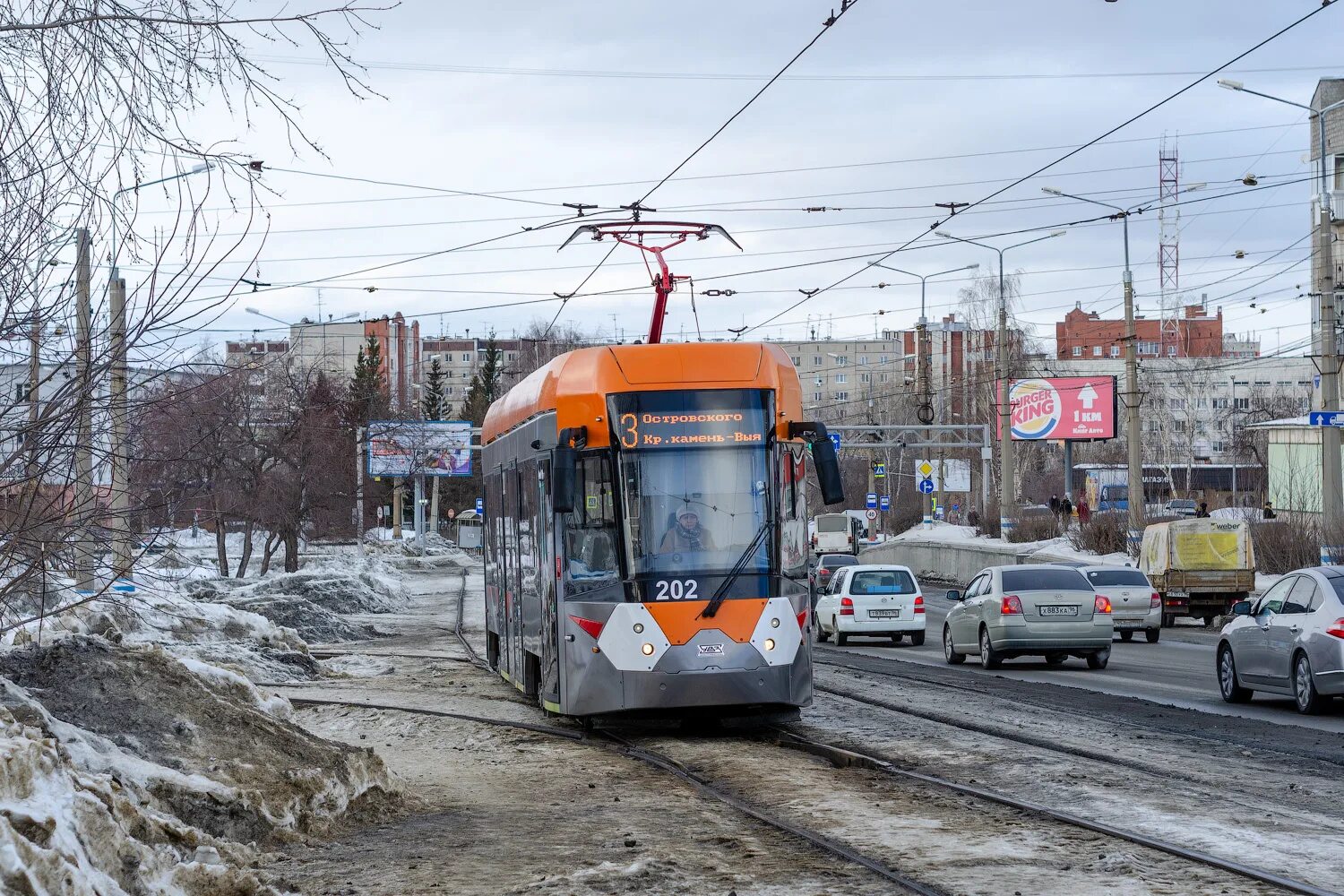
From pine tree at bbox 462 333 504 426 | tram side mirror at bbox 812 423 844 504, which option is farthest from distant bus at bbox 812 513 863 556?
tram side mirror at bbox 812 423 844 504

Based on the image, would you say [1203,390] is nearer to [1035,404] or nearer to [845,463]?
[845,463]

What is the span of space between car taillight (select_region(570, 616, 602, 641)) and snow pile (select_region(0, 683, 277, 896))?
5.82 meters

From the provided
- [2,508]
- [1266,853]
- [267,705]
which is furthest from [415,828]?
[1266,853]

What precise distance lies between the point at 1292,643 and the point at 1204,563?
19.7 meters

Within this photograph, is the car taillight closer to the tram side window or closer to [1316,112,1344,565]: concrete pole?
the tram side window

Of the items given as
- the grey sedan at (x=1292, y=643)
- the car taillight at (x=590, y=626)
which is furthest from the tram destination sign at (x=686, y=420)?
the grey sedan at (x=1292, y=643)

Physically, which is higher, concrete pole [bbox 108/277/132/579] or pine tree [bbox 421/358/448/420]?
pine tree [bbox 421/358/448/420]

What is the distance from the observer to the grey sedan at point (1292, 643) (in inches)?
650

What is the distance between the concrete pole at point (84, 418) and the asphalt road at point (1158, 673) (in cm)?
1128

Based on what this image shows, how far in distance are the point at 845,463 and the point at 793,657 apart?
115 metres

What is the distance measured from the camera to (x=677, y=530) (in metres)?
14.5

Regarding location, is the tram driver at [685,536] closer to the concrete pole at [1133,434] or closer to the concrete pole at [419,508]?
the concrete pole at [1133,434]

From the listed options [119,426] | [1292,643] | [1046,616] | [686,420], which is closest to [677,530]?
[686,420]

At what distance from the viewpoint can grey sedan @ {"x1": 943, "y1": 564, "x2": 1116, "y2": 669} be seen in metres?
24.1
